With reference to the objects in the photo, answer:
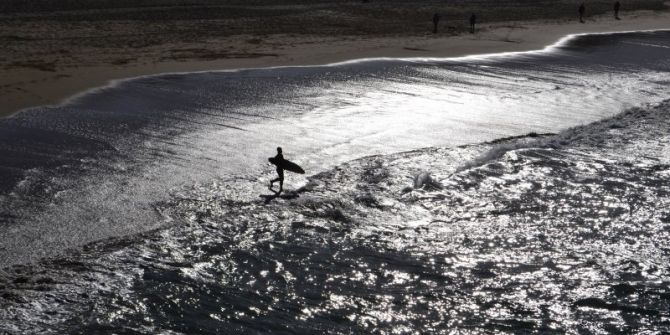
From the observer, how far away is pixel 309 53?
27938 millimetres

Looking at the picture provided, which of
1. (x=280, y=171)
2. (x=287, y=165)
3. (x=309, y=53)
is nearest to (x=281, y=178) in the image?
(x=280, y=171)

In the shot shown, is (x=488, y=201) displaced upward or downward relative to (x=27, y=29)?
downward

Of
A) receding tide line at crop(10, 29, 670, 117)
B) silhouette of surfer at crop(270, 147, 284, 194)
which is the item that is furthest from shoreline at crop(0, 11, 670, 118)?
silhouette of surfer at crop(270, 147, 284, 194)

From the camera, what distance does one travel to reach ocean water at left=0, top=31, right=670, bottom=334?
996 cm

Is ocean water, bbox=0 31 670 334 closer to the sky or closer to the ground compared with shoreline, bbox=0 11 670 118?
Result: closer to the ground

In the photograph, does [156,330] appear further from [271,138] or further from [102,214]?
[271,138]

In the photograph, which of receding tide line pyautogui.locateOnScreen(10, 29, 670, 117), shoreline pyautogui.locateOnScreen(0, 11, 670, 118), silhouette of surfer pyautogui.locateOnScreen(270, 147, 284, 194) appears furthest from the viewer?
receding tide line pyautogui.locateOnScreen(10, 29, 670, 117)

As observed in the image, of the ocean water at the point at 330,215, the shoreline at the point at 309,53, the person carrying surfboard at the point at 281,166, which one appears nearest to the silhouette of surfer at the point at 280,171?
the person carrying surfboard at the point at 281,166

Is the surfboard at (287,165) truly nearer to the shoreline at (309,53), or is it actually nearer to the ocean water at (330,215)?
A: the ocean water at (330,215)

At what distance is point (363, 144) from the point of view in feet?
54.5

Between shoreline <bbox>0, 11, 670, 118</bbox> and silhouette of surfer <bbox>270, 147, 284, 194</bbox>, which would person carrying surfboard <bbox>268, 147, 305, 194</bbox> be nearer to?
silhouette of surfer <bbox>270, 147, 284, 194</bbox>

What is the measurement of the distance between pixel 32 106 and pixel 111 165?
5.29 metres

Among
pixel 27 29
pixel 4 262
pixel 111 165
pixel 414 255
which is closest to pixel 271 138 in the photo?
pixel 111 165

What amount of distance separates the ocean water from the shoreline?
1.04m
